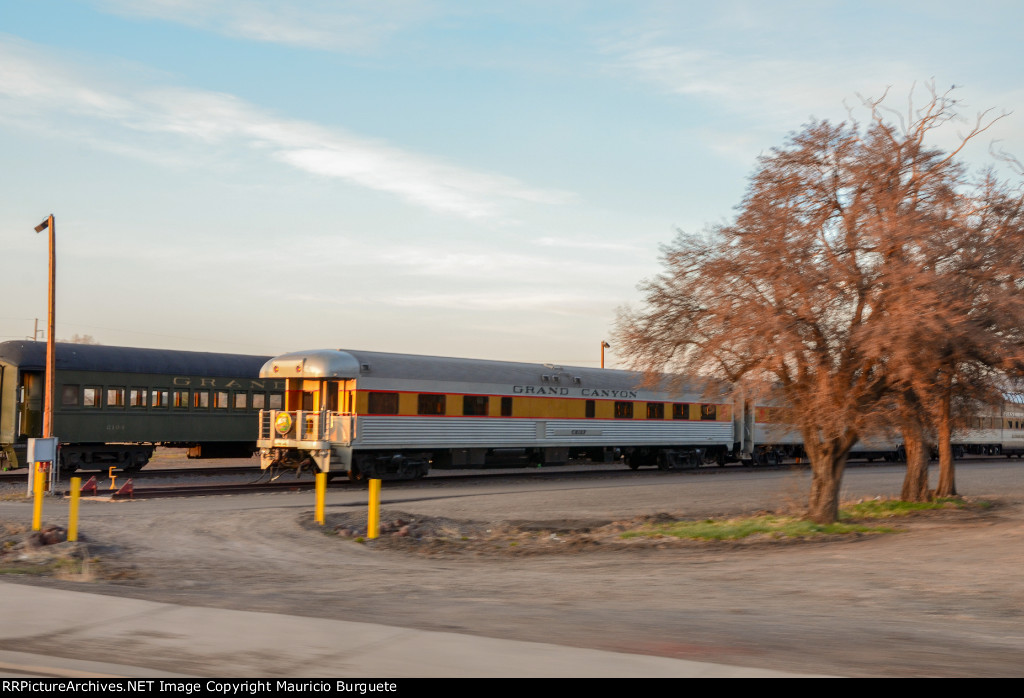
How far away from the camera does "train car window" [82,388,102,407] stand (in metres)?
26.4

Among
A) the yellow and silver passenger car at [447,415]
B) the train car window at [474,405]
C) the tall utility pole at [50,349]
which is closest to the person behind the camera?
the tall utility pole at [50,349]

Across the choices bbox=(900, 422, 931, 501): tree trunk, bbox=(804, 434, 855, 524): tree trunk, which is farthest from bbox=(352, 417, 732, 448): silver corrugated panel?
bbox=(804, 434, 855, 524): tree trunk

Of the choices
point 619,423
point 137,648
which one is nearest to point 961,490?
point 619,423

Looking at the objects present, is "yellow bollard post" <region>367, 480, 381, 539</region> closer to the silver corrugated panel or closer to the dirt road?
the dirt road

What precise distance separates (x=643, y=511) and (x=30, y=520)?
38.5ft

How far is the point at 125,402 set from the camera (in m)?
27.2

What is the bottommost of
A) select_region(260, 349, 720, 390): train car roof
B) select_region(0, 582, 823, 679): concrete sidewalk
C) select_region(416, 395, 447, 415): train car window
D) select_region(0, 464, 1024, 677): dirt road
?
select_region(0, 464, 1024, 677): dirt road

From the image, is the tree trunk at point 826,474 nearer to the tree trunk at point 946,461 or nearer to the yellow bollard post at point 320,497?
the tree trunk at point 946,461

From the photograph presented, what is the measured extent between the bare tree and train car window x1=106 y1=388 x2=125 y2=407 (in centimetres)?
1695

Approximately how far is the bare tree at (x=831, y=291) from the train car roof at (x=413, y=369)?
782cm

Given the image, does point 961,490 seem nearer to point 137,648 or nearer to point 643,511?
point 643,511

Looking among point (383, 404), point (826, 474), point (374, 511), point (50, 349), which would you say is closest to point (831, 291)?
point (826, 474)

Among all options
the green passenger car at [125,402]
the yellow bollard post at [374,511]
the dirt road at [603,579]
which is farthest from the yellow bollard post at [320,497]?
the green passenger car at [125,402]

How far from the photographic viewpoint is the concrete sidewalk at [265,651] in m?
5.52
